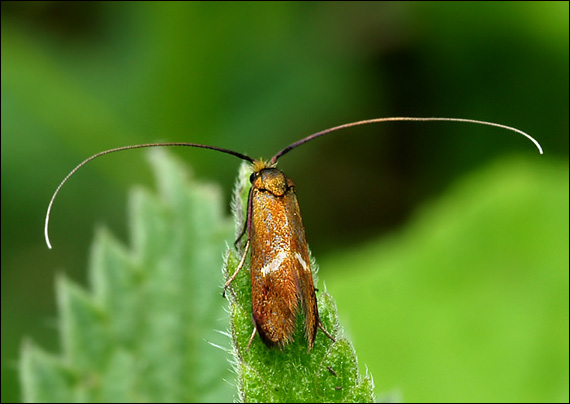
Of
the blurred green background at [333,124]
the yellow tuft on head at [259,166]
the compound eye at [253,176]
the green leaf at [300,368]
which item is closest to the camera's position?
the green leaf at [300,368]

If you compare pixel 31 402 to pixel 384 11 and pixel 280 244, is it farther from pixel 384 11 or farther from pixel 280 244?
pixel 384 11

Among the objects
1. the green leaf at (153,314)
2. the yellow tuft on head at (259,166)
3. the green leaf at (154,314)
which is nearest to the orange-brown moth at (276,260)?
the yellow tuft on head at (259,166)

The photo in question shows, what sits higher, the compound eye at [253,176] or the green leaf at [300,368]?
the compound eye at [253,176]

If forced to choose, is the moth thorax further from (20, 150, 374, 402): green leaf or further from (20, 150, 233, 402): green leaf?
(20, 150, 233, 402): green leaf

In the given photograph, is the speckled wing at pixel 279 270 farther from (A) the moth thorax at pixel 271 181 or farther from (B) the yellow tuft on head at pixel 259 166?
(B) the yellow tuft on head at pixel 259 166

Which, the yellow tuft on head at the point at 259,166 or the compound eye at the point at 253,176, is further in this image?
the yellow tuft on head at the point at 259,166
